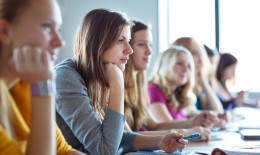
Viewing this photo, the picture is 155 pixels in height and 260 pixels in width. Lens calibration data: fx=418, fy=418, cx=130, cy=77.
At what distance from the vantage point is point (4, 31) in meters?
0.94

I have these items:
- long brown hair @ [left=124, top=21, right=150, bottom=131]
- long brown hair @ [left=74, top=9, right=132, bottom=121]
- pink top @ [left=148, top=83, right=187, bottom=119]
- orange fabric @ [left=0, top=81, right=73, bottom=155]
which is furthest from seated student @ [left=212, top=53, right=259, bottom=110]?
orange fabric @ [left=0, top=81, right=73, bottom=155]

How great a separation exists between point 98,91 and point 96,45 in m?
0.17

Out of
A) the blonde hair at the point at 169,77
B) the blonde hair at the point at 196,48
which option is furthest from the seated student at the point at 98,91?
the blonde hair at the point at 196,48

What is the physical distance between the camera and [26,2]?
96cm

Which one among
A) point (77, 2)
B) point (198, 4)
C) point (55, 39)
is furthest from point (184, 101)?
point (198, 4)

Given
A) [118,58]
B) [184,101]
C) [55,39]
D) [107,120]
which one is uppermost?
[55,39]

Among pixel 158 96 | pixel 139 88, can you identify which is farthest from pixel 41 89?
pixel 158 96

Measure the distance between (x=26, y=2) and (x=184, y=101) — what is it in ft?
6.18

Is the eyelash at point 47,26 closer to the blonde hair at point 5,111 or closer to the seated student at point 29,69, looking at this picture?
the seated student at point 29,69

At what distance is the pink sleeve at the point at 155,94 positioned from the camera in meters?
2.56

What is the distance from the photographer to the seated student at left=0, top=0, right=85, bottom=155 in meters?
0.90

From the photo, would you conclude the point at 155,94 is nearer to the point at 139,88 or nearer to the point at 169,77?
the point at 169,77

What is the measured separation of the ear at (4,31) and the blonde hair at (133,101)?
1.16 metres

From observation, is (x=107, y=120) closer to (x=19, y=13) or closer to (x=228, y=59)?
(x=19, y=13)
